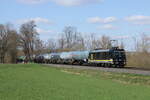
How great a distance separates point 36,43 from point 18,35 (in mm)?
10259

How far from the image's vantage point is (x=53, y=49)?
130000mm

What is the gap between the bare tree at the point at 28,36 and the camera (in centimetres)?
9944

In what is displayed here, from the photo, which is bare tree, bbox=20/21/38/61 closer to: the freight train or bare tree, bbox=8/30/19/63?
bare tree, bbox=8/30/19/63

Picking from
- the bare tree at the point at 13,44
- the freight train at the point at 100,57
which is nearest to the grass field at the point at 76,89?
the freight train at the point at 100,57

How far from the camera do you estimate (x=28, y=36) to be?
99875 millimetres

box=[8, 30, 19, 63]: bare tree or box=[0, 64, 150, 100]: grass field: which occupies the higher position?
box=[8, 30, 19, 63]: bare tree

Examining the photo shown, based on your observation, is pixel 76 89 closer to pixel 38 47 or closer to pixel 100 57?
pixel 100 57

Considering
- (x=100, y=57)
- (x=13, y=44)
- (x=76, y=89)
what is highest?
(x=13, y=44)

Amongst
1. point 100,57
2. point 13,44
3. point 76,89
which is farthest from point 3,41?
point 76,89

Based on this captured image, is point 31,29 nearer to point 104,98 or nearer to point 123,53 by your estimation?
point 123,53

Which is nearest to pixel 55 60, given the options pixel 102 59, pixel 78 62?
pixel 78 62

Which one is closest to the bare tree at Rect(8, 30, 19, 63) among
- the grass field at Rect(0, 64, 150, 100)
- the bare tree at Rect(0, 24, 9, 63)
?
the bare tree at Rect(0, 24, 9, 63)

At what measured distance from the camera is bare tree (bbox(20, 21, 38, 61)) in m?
99.4

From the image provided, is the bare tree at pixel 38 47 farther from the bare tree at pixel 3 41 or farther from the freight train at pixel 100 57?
the freight train at pixel 100 57
